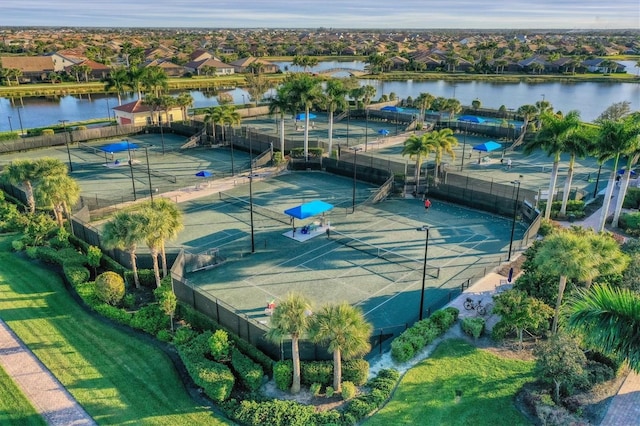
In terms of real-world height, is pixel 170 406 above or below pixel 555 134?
below

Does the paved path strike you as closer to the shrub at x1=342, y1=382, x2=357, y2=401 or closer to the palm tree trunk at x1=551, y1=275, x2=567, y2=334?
the shrub at x1=342, y1=382, x2=357, y2=401

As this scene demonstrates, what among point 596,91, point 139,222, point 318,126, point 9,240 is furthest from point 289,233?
point 596,91

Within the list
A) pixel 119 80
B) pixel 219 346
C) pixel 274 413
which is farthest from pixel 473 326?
pixel 119 80

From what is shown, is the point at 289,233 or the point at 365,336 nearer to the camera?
the point at 365,336

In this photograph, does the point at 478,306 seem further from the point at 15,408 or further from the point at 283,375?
the point at 15,408

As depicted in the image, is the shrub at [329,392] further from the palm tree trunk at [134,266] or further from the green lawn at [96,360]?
the palm tree trunk at [134,266]

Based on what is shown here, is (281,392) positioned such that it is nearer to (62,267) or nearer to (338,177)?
(62,267)
